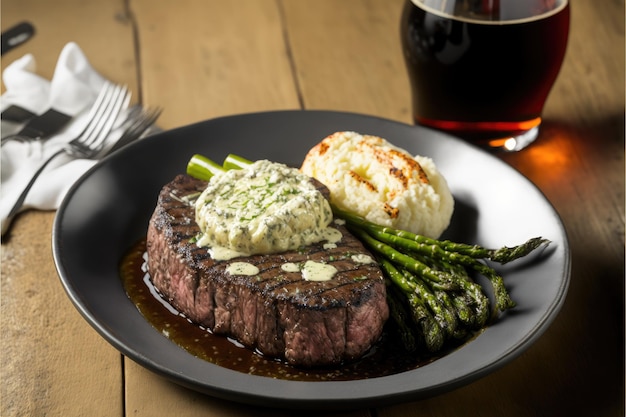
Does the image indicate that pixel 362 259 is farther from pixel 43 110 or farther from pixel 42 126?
pixel 43 110

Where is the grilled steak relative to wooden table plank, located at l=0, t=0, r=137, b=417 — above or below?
above

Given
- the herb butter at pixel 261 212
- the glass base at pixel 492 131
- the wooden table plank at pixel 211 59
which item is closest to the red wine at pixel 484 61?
the glass base at pixel 492 131

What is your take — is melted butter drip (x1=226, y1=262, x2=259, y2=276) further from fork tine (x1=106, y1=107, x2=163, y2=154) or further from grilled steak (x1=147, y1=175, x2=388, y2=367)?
fork tine (x1=106, y1=107, x2=163, y2=154)

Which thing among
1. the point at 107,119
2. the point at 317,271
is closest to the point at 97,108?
the point at 107,119

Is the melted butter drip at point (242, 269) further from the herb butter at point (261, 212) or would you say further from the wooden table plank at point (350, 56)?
the wooden table plank at point (350, 56)

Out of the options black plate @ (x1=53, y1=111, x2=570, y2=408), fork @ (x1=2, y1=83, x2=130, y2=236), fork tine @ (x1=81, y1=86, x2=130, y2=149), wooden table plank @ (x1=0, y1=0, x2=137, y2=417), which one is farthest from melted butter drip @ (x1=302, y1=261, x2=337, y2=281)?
fork tine @ (x1=81, y1=86, x2=130, y2=149)
